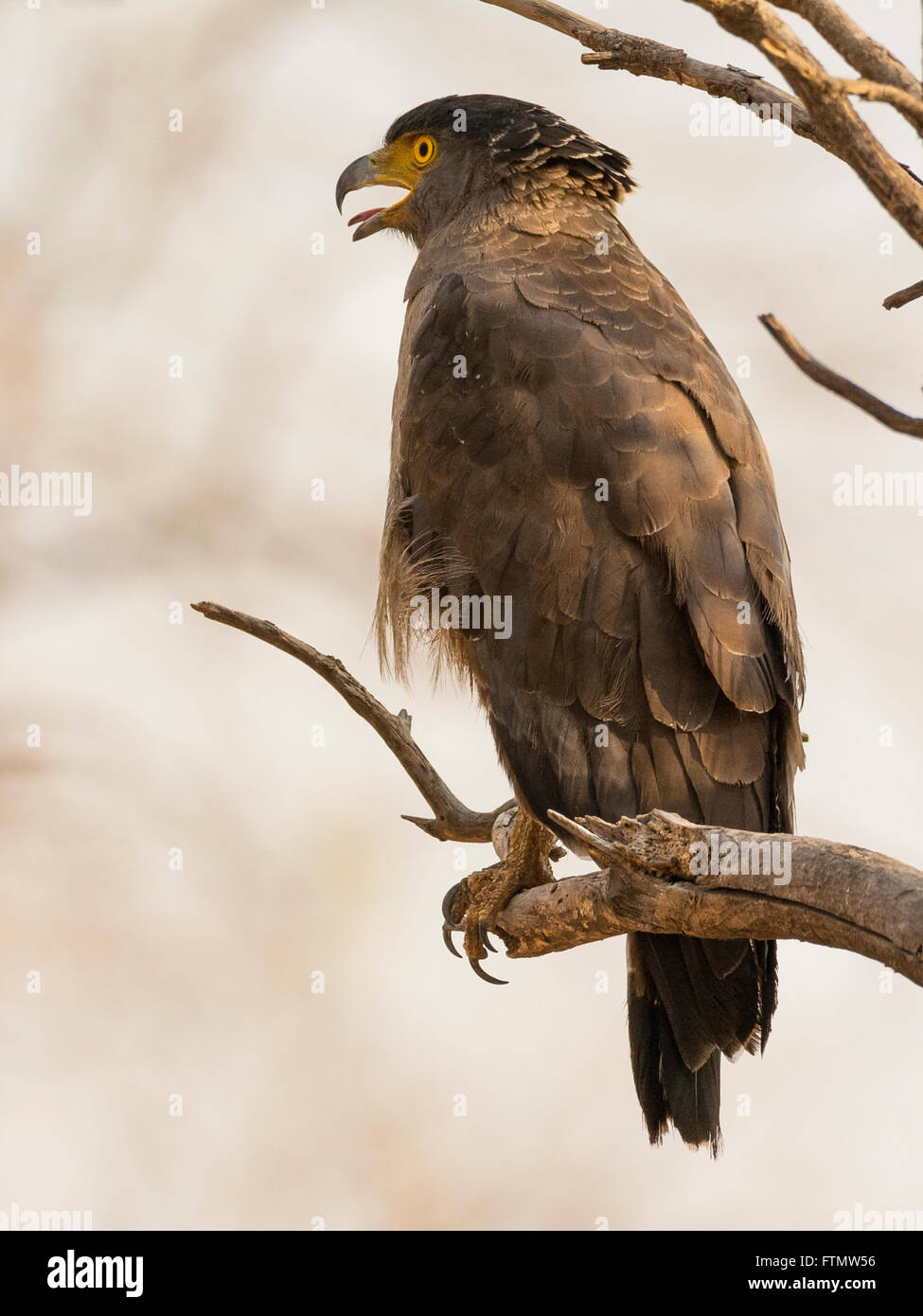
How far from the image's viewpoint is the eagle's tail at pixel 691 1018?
8.09ft

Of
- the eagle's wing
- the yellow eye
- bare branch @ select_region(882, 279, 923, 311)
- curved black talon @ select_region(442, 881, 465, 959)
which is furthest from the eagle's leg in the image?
the yellow eye

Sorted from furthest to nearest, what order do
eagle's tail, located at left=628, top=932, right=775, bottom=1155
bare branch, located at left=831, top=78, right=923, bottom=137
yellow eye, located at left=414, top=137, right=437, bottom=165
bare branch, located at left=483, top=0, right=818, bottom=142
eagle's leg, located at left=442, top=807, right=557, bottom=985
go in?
yellow eye, located at left=414, top=137, right=437, bottom=165
eagle's leg, located at left=442, top=807, right=557, bottom=985
eagle's tail, located at left=628, top=932, right=775, bottom=1155
bare branch, located at left=483, top=0, right=818, bottom=142
bare branch, located at left=831, top=78, right=923, bottom=137

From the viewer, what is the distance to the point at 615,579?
2.51 m

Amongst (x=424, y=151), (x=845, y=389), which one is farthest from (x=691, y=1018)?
(x=424, y=151)

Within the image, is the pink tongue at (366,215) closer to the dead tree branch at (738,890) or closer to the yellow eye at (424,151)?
the yellow eye at (424,151)

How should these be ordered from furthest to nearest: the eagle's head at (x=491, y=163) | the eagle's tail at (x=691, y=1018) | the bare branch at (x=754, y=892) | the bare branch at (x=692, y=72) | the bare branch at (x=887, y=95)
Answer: the eagle's head at (x=491, y=163) → the eagle's tail at (x=691, y=1018) → the bare branch at (x=692, y=72) → the bare branch at (x=754, y=892) → the bare branch at (x=887, y=95)

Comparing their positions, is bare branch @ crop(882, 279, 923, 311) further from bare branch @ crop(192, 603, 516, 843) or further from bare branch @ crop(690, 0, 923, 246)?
bare branch @ crop(192, 603, 516, 843)

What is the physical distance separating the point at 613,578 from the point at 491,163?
1144 millimetres

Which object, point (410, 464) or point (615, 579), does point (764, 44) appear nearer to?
point (615, 579)

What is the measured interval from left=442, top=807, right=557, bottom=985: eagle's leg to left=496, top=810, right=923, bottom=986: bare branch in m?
0.48

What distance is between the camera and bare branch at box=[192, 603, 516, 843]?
2549 millimetres

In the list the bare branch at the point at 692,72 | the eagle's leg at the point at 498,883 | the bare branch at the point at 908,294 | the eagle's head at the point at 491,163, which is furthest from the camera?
the eagle's head at the point at 491,163

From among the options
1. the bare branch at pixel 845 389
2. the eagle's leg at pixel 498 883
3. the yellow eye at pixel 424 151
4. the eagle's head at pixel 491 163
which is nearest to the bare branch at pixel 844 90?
the bare branch at pixel 845 389

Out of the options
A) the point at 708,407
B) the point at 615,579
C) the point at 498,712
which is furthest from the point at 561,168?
the point at 498,712
